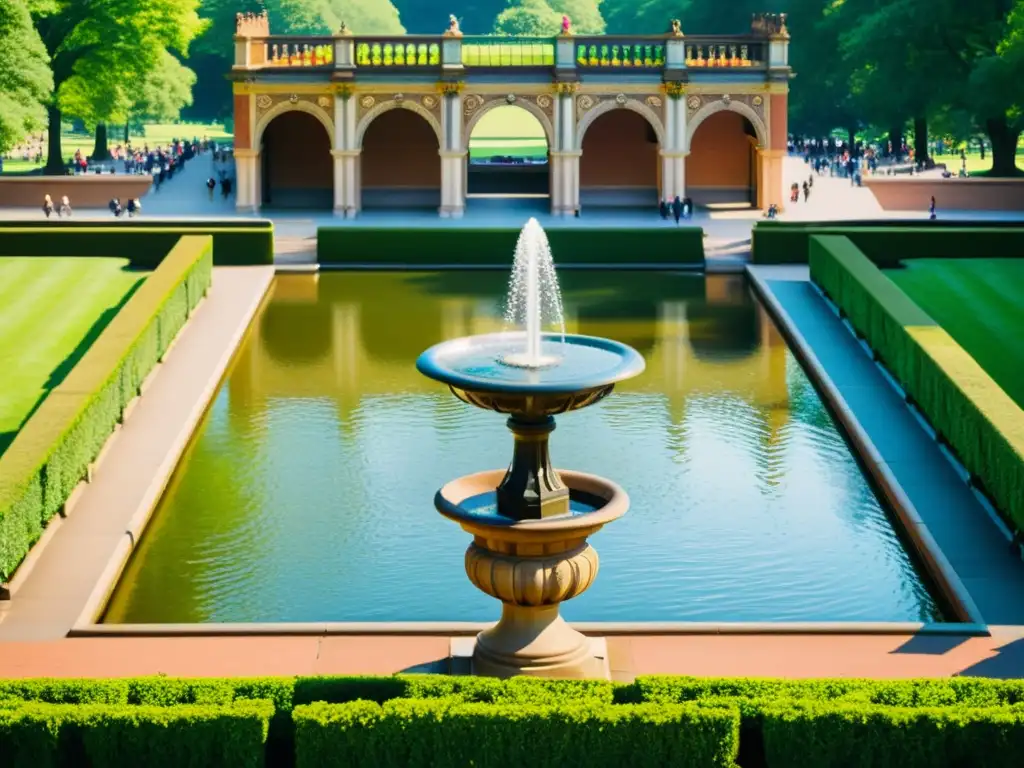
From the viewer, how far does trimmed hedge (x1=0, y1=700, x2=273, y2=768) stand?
48.6 feet

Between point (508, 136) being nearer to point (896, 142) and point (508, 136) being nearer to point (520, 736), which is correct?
point (896, 142)

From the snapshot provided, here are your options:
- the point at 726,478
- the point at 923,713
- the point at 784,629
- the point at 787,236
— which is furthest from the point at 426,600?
the point at 787,236

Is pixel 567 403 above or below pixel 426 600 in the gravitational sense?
above

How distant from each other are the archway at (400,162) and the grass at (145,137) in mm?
40161

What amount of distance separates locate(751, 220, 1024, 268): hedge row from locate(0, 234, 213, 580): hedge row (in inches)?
673

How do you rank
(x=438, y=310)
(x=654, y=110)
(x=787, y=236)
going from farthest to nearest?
(x=654, y=110)
(x=787, y=236)
(x=438, y=310)

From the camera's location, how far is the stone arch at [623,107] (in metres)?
59.7

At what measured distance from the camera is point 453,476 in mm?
27797

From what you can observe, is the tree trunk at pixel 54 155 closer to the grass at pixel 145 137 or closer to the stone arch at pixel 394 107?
the stone arch at pixel 394 107

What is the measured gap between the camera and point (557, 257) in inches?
2019

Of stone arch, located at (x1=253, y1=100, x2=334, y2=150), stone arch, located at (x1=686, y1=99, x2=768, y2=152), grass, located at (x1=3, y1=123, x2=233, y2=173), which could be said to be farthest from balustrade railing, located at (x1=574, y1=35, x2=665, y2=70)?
grass, located at (x1=3, y1=123, x2=233, y2=173)

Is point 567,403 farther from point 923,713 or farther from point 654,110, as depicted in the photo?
point 654,110

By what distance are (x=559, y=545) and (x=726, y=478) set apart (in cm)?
1005

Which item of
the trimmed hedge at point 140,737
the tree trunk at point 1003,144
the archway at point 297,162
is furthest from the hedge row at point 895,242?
the trimmed hedge at point 140,737
